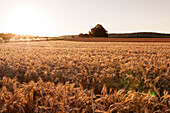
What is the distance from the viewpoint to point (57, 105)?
2.17 metres

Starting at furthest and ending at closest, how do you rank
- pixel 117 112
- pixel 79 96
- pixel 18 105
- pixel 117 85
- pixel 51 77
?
pixel 51 77 < pixel 117 85 < pixel 79 96 < pixel 18 105 < pixel 117 112

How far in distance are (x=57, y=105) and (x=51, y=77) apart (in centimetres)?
190

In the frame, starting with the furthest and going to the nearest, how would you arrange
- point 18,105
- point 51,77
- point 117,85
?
point 51,77, point 117,85, point 18,105

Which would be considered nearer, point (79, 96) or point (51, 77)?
point (79, 96)

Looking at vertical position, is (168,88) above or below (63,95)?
below

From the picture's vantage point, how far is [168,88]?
3332 mm

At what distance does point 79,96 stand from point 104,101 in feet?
1.50

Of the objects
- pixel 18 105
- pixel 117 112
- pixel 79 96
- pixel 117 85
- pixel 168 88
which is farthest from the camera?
pixel 117 85

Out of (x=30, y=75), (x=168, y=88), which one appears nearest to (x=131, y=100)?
(x=168, y=88)

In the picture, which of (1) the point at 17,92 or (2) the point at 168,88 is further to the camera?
(2) the point at 168,88

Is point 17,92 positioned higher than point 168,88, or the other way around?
point 17,92

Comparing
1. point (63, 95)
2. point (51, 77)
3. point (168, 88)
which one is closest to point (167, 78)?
point (168, 88)

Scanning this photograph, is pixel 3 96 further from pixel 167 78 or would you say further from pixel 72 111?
pixel 167 78

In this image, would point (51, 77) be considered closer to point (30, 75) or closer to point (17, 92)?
point (30, 75)
